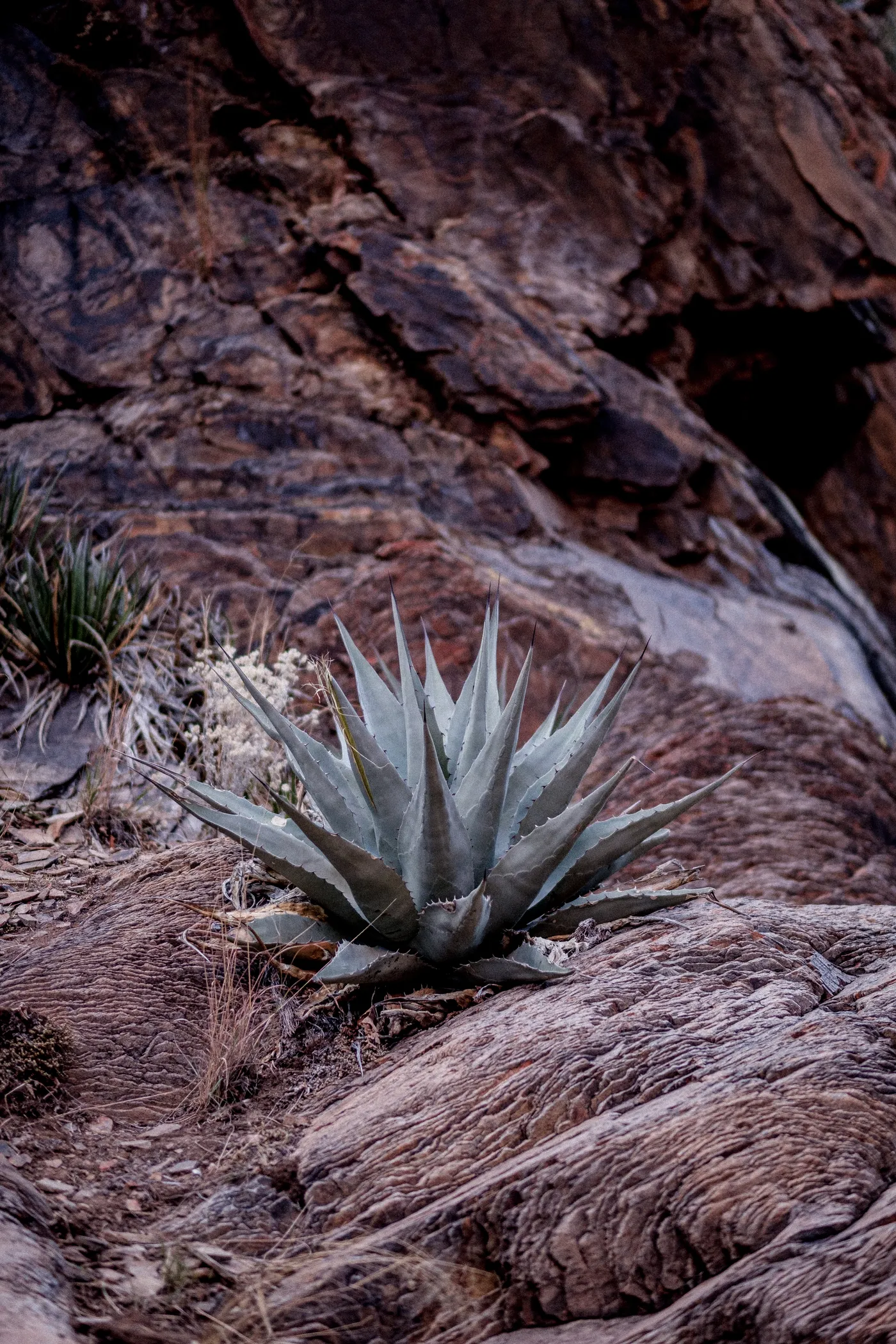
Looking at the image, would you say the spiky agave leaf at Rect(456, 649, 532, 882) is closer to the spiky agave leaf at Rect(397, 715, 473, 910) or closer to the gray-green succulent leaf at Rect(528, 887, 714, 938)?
the spiky agave leaf at Rect(397, 715, 473, 910)

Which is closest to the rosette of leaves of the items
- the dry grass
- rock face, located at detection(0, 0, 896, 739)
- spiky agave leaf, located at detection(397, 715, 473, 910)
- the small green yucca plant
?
spiky agave leaf, located at detection(397, 715, 473, 910)

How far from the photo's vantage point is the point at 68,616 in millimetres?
4992

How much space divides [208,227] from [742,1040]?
250 inches

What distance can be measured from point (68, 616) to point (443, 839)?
3.06 metres

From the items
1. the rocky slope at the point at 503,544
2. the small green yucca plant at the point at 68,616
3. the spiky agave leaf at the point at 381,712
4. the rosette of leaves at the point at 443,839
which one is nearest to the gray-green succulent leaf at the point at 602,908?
the rosette of leaves at the point at 443,839

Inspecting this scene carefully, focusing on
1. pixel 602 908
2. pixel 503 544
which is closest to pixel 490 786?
pixel 602 908

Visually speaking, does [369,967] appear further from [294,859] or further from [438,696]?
[438,696]

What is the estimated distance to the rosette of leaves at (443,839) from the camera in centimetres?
256

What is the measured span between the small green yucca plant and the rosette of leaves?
7.45 ft

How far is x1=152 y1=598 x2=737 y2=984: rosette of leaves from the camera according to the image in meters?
2.56

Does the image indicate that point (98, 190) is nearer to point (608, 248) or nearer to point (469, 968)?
point (608, 248)

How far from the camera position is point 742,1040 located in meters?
2.26

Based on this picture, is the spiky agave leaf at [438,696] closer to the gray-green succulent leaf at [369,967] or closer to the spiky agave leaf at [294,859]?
the spiky agave leaf at [294,859]

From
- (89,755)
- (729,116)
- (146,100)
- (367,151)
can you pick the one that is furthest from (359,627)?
(729,116)
